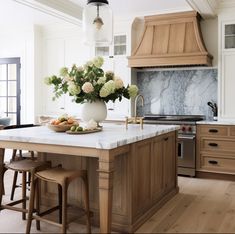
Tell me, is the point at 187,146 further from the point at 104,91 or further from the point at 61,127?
the point at 61,127

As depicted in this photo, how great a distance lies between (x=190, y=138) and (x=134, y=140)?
2393 mm

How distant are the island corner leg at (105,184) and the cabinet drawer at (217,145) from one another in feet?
9.30

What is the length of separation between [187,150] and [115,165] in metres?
2.38

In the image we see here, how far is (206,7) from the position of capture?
188 inches

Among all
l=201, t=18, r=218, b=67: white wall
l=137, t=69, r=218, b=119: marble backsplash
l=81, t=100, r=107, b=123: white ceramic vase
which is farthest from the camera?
l=137, t=69, r=218, b=119: marble backsplash

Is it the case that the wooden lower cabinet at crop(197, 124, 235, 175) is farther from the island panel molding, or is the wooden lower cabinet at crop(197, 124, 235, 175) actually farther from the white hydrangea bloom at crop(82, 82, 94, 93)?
the white hydrangea bloom at crop(82, 82, 94, 93)

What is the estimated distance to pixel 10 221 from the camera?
123 inches

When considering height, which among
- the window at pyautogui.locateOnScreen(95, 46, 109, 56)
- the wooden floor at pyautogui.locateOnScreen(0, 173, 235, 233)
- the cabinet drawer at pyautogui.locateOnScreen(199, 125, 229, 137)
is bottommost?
the wooden floor at pyautogui.locateOnScreen(0, 173, 235, 233)

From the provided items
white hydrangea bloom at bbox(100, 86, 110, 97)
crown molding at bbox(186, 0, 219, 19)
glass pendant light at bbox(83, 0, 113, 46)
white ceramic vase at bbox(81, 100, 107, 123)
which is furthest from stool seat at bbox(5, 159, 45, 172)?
crown molding at bbox(186, 0, 219, 19)

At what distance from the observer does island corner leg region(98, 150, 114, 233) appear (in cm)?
246

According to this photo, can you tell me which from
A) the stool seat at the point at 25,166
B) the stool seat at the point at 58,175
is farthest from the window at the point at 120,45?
the stool seat at the point at 58,175

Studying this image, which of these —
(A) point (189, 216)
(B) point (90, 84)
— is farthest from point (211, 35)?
(A) point (189, 216)

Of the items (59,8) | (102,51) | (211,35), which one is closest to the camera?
(59,8)

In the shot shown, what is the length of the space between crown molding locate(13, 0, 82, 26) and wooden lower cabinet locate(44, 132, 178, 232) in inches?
91.9
